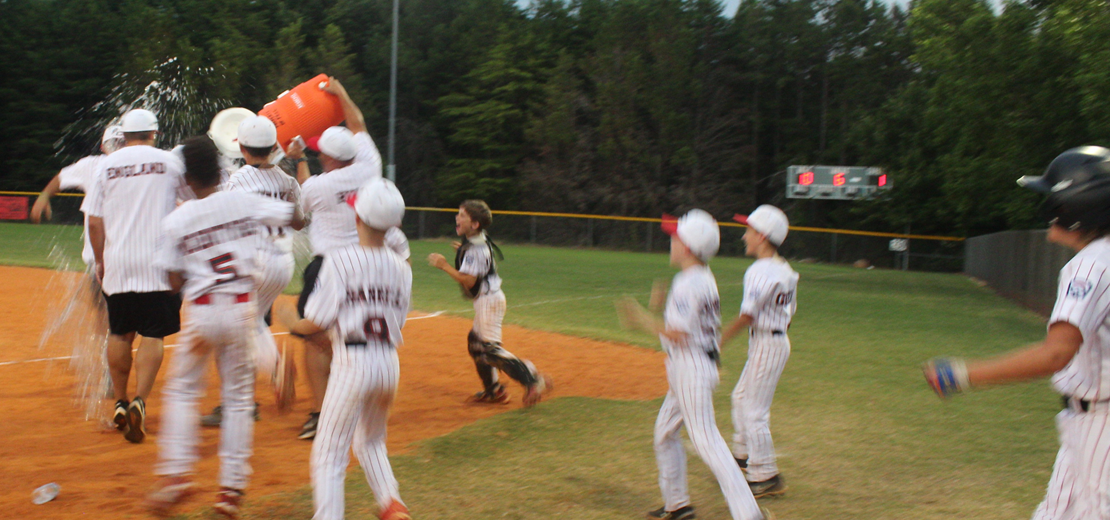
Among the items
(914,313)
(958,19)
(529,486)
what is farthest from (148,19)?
(529,486)

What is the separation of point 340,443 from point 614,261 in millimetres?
23694

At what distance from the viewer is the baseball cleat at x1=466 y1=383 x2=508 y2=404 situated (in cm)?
725

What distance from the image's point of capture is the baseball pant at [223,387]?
A: 4.24 m

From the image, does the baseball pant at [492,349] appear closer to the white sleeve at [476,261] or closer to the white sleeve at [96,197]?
the white sleeve at [476,261]

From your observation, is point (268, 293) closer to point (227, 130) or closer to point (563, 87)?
point (227, 130)

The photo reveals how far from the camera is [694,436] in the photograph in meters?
4.18

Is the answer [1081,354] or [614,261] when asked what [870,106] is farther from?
[1081,354]

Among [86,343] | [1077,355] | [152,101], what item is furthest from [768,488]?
[152,101]

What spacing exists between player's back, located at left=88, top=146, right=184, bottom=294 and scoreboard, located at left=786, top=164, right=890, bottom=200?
1392 inches

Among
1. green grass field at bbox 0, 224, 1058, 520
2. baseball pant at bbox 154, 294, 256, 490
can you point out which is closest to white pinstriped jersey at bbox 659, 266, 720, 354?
green grass field at bbox 0, 224, 1058, 520

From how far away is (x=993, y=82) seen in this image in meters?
21.5

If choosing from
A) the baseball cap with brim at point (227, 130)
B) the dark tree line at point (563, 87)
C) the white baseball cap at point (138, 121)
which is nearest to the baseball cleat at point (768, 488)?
the white baseball cap at point (138, 121)

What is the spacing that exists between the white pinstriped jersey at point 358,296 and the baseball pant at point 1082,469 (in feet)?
8.76

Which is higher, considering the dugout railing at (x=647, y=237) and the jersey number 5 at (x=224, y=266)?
the jersey number 5 at (x=224, y=266)
